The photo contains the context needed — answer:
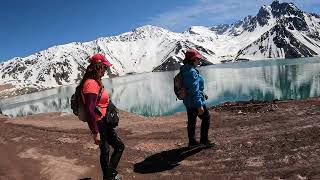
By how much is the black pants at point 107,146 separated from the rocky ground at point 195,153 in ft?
7.53

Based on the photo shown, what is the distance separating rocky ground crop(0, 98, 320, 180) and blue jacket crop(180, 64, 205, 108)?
1.94m

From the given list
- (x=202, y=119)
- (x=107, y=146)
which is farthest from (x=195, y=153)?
(x=107, y=146)

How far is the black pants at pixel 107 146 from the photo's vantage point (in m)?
11.3

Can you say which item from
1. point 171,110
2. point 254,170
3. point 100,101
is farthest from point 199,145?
point 171,110

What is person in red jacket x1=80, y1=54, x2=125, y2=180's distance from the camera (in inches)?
417

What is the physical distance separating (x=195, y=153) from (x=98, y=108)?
19.0 ft

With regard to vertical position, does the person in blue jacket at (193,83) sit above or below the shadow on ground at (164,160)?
above

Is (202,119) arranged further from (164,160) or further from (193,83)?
(164,160)

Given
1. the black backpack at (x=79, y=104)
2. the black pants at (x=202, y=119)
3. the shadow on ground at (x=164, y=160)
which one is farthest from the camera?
the black pants at (x=202, y=119)

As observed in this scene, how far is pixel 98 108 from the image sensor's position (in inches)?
431

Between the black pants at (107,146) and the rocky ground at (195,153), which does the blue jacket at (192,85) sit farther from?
the black pants at (107,146)

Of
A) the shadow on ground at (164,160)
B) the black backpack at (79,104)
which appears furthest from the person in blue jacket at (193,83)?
the black backpack at (79,104)

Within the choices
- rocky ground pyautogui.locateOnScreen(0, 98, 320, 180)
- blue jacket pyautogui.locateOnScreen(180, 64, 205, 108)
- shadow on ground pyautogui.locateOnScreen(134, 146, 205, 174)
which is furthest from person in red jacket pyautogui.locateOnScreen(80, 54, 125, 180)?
blue jacket pyautogui.locateOnScreen(180, 64, 205, 108)

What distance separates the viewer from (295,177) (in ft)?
39.0
